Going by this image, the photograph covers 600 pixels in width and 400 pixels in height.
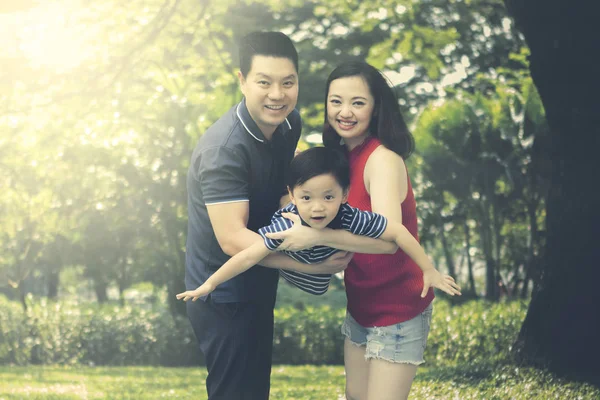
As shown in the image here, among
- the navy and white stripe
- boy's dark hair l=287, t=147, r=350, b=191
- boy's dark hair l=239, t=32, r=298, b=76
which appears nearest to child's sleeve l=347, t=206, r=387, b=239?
the navy and white stripe

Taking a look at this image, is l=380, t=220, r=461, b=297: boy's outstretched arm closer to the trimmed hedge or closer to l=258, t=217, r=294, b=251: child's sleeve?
l=258, t=217, r=294, b=251: child's sleeve

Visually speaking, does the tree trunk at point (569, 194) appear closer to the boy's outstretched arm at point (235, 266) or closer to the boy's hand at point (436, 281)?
the boy's hand at point (436, 281)

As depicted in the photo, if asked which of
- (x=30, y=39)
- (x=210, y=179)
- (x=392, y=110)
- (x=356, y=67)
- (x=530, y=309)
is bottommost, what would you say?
(x=530, y=309)

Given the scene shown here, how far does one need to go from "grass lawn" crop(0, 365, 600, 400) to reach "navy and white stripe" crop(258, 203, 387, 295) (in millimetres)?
3483

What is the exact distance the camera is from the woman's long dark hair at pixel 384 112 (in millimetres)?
3334

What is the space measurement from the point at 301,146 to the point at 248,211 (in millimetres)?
5501

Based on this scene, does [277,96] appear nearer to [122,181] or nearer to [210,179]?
[210,179]

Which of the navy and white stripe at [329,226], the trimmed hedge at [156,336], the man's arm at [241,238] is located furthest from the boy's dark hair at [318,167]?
the trimmed hedge at [156,336]

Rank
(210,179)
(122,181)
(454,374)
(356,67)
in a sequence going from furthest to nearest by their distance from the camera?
(122,181) → (454,374) → (356,67) → (210,179)

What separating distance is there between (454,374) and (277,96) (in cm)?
461

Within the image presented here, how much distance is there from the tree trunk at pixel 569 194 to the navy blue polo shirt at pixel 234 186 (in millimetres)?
3793

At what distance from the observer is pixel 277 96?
133 inches

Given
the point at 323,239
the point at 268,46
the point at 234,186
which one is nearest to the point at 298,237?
the point at 323,239

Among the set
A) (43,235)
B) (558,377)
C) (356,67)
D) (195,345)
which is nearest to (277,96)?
(356,67)
